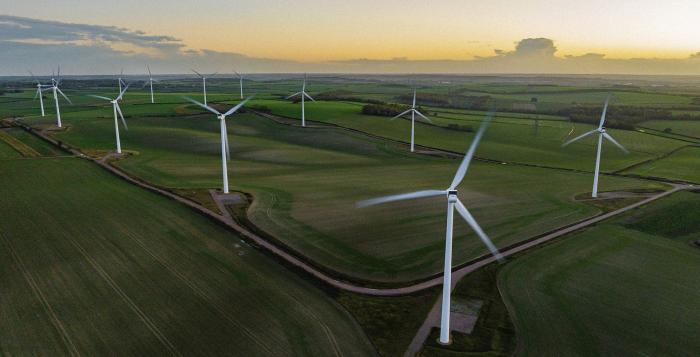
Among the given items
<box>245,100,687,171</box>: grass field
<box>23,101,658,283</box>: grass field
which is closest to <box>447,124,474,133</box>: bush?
<box>245,100,687,171</box>: grass field

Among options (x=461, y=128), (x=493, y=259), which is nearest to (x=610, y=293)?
(x=493, y=259)

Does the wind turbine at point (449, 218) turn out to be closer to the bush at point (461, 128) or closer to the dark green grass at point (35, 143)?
the dark green grass at point (35, 143)

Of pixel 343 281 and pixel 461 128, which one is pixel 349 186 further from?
pixel 461 128

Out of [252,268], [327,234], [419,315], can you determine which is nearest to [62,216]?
[252,268]

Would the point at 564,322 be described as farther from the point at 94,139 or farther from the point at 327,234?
the point at 94,139

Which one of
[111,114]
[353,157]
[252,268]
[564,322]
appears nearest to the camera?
[564,322]

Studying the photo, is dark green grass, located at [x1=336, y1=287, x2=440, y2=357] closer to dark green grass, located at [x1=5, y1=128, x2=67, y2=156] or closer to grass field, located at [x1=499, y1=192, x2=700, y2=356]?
grass field, located at [x1=499, y1=192, x2=700, y2=356]
